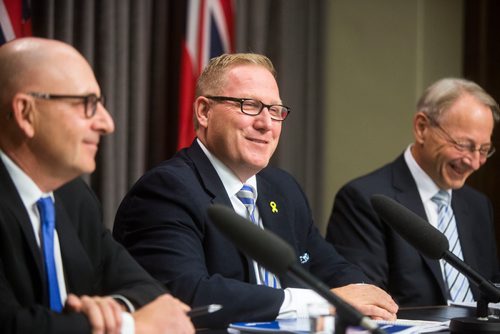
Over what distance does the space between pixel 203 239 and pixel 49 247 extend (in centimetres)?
78

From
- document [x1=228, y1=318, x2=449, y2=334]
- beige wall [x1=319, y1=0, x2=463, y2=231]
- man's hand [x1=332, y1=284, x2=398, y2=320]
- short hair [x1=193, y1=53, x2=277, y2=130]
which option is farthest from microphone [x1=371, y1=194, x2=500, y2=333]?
beige wall [x1=319, y1=0, x2=463, y2=231]

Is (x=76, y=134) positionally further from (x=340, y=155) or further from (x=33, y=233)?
(x=340, y=155)

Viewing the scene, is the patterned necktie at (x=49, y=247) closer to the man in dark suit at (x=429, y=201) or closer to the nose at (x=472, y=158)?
the man in dark suit at (x=429, y=201)

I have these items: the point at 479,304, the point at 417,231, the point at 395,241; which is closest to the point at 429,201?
the point at 395,241

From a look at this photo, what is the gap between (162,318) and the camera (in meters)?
2.22

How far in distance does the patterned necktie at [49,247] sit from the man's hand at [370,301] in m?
0.95

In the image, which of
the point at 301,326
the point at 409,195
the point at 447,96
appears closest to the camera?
the point at 301,326

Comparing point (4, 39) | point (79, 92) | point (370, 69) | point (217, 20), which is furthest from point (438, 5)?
point (79, 92)

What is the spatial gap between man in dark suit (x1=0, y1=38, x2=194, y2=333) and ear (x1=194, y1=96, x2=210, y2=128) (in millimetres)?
1026

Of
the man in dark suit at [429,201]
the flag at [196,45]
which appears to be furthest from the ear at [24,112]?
the flag at [196,45]

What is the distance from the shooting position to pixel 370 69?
583cm

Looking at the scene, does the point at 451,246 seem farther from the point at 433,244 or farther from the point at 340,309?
the point at 340,309

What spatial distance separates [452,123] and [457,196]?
0.37 m

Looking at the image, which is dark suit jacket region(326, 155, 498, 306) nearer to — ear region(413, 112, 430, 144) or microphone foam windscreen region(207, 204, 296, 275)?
ear region(413, 112, 430, 144)
